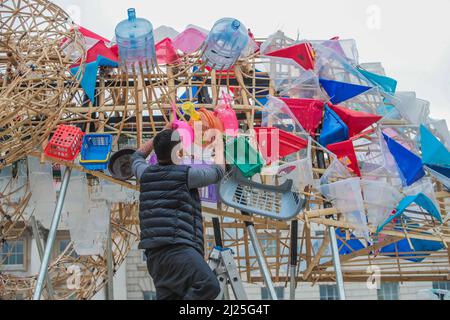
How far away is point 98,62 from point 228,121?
240 centimetres

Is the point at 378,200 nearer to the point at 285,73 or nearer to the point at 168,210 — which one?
the point at 285,73

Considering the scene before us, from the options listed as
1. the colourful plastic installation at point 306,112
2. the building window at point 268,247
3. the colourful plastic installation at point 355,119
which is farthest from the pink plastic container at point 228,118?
the building window at point 268,247

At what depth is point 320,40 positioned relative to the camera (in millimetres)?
11805

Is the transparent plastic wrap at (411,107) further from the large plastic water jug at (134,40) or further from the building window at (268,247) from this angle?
the large plastic water jug at (134,40)

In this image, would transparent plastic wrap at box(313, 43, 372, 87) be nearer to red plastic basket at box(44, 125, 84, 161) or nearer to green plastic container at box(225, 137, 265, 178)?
green plastic container at box(225, 137, 265, 178)

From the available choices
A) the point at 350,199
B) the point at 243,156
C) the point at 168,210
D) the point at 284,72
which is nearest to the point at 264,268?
the point at 243,156

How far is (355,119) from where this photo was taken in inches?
426

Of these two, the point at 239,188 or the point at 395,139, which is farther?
the point at 395,139

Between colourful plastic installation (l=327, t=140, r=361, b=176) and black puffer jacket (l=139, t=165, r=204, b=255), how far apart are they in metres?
4.06

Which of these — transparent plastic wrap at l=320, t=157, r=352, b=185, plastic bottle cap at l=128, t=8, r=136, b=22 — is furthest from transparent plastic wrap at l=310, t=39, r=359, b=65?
plastic bottle cap at l=128, t=8, r=136, b=22

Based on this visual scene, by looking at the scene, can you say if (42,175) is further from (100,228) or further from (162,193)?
(162,193)
